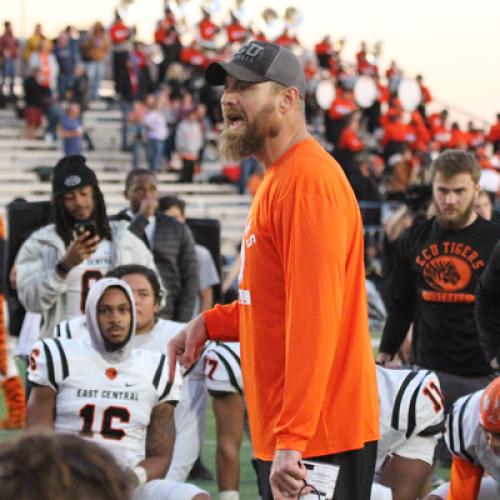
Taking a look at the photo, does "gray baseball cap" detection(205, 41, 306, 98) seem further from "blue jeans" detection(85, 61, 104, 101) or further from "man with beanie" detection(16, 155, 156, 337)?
"blue jeans" detection(85, 61, 104, 101)

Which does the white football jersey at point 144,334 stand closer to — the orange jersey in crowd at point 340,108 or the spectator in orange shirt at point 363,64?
the orange jersey in crowd at point 340,108

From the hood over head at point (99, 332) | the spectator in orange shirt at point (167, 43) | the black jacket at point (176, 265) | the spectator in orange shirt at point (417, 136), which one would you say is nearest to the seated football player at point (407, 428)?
the hood over head at point (99, 332)

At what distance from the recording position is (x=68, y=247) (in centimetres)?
643

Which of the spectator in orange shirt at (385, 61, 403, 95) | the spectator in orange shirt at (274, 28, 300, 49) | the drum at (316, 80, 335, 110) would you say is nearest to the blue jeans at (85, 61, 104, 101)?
the drum at (316, 80, 335, 110)

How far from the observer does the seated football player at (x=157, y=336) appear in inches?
239

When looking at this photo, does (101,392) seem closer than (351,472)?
No

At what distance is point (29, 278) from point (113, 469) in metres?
4.83

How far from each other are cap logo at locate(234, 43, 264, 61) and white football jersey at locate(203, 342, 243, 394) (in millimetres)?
2694

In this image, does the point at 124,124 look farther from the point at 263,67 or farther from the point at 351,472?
the point at 351,472

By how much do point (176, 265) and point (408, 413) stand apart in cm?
284

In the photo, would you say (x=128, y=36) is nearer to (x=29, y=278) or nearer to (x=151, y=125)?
(x=151, y=125)

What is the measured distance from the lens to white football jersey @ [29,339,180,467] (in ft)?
17.4

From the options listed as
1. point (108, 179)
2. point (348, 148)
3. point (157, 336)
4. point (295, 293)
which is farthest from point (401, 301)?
point (348, 148)

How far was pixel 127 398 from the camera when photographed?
5.38 meters
